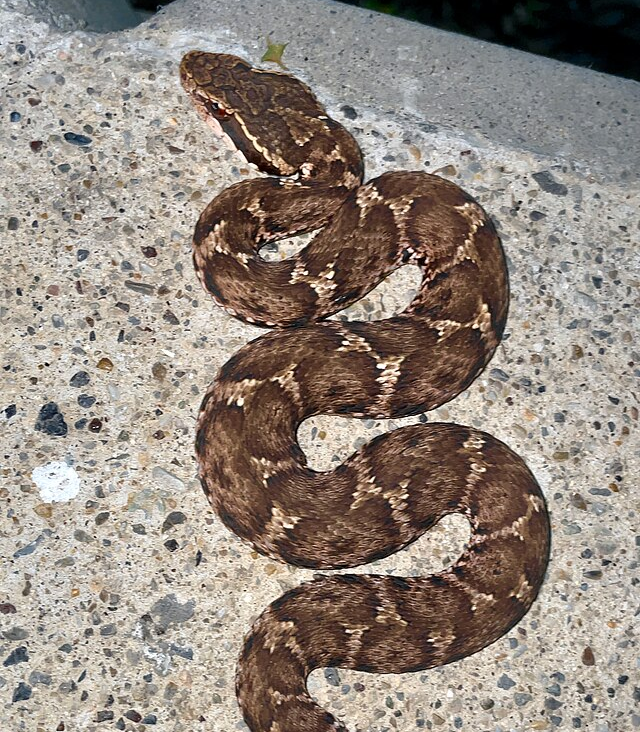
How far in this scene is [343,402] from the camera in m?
4.35

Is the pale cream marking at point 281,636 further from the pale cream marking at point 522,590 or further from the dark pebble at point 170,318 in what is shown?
the dark pebble at point 170,318

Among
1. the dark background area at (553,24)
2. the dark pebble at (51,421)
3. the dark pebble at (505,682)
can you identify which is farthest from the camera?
the dark background area at (553,24)

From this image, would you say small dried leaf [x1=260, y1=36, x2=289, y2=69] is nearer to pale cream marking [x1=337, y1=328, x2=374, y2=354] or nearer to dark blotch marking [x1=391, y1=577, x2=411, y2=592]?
pale cream marking [x1=337, y1=328, x2=374, y2=354]

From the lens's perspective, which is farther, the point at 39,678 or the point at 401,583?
the point at 401,583

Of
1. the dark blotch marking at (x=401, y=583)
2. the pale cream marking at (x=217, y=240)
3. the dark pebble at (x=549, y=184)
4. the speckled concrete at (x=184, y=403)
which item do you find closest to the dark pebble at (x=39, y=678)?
the speckled concrete at (x=184, y=403)

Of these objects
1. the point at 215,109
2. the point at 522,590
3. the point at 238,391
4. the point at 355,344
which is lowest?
the point at 522,590

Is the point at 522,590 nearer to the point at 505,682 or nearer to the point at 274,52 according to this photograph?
the point at 505,682

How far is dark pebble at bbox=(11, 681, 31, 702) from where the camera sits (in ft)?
13.3

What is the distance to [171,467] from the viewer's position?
443 centimetres

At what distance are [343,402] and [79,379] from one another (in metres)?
1.27

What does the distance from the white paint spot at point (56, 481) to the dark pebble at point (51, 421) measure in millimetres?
147

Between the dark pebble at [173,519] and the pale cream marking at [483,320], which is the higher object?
the pale cream marking at [483,320]

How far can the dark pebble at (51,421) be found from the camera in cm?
445

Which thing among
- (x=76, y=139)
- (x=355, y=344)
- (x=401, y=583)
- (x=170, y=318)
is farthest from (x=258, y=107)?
(x=401, y=583)
